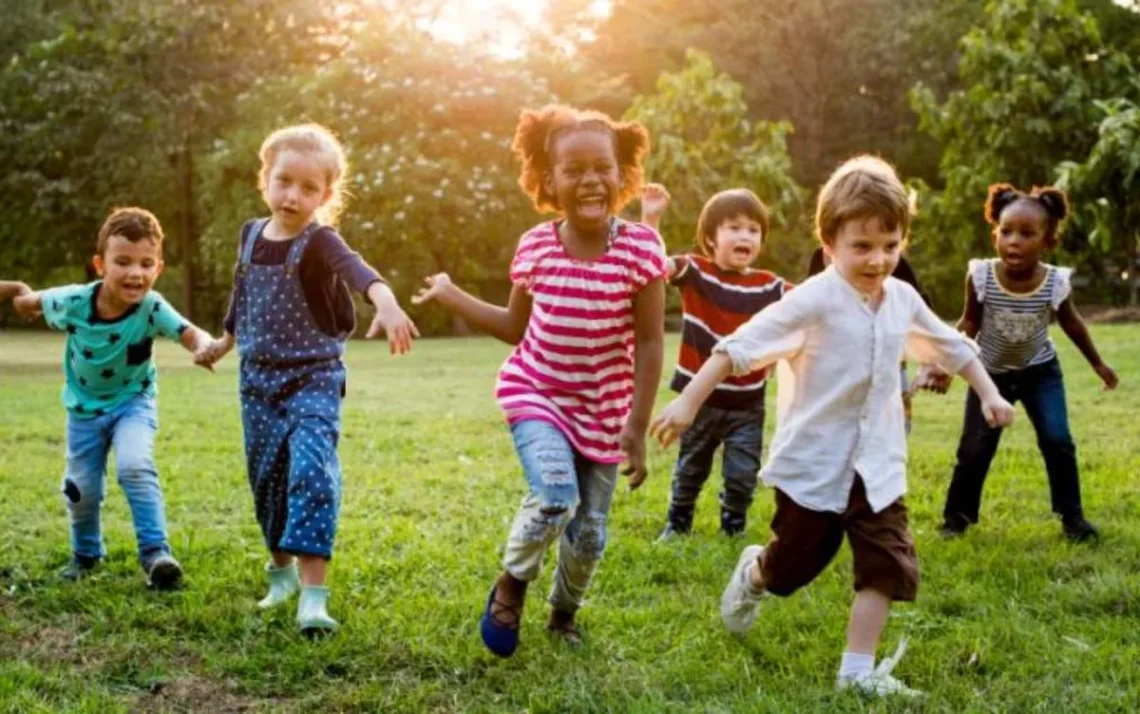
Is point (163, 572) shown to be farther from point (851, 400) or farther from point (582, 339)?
point (851, 400)

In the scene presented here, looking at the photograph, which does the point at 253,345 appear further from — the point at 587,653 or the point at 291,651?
the point at 587,653

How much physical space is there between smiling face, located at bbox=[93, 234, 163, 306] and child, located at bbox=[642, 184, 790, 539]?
2.32m

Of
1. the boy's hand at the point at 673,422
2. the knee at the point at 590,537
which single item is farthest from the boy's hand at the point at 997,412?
the knee at the point at 590,537

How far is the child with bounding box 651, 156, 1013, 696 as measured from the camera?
3.83 meters

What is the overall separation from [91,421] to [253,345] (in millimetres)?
1006

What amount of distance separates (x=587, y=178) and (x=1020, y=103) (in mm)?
25027

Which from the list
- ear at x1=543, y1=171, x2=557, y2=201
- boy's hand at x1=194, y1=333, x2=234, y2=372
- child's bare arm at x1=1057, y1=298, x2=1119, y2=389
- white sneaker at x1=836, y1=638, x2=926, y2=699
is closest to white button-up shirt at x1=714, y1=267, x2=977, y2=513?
white sneaker at x1=836, y1=638, x2=926, y2=699

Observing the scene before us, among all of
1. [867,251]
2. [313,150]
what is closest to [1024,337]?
[867,251]

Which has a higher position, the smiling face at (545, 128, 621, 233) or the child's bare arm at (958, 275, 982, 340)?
the smiling face at (545, 128, 621, 233)

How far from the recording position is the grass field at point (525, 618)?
3.77m

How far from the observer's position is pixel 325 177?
15.7ft

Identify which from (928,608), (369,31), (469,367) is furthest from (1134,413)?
(369,31)

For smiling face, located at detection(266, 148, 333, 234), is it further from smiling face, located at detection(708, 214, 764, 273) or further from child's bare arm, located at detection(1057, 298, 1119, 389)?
child's bare arm, located at detection(1057, 298, 1119, 389)

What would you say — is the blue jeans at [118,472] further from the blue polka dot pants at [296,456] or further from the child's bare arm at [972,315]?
the child's bare arm at [972,315]
